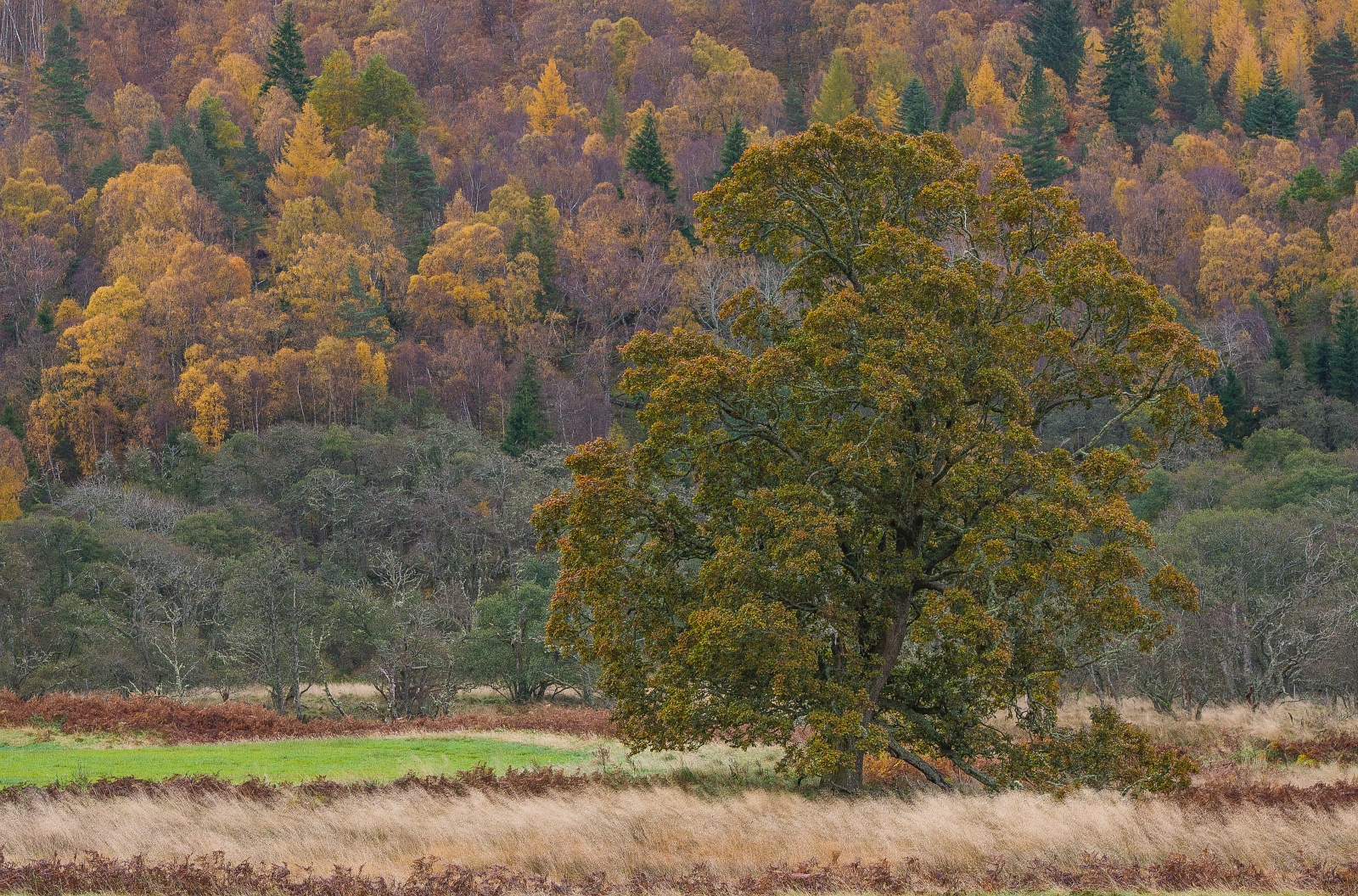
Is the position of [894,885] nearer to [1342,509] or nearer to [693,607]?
[693,607]

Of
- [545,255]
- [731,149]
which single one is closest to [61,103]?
[545,255]

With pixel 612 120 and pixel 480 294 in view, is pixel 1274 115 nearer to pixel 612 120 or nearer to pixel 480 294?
pixel 612 120

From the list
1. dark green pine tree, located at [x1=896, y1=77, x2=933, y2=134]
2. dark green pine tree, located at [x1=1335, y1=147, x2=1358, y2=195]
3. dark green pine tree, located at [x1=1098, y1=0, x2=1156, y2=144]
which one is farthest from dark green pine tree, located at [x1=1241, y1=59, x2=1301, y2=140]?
dark green pine tree, located at [x1=896, y1=77, x2=933, y2=134]

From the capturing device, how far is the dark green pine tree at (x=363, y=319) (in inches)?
4013

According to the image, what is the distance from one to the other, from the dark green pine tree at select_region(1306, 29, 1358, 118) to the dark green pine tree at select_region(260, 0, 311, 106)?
12618 cm

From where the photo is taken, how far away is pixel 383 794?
19.4 m

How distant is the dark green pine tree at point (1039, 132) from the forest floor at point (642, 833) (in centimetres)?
8746

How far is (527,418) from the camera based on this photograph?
300 ft

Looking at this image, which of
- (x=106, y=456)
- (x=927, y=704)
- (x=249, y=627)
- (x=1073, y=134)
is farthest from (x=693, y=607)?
(x=1073, y=134)

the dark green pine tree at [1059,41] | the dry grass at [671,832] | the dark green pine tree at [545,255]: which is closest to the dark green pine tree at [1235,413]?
the dark green pine tree at [545,255]

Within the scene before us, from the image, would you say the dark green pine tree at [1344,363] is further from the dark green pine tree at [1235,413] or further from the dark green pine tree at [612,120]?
the dark green pine tree at [612,120]

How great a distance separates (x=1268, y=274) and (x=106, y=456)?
3438 inches

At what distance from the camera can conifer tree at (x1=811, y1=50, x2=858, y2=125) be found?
16188 centimetres

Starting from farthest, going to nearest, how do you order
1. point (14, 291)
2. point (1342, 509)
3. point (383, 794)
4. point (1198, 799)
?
point (14, 291)
point (1342, 509)
point (383, 794)
point (1198, 799)
